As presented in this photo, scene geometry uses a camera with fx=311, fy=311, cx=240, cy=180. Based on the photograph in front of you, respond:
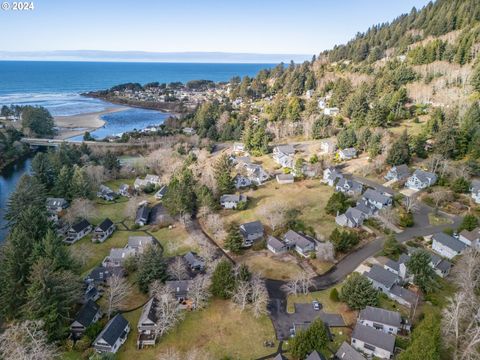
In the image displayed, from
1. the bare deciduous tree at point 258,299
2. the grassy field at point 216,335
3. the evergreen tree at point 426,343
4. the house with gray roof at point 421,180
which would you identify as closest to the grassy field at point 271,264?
the bare deciduous tree at point 258,299

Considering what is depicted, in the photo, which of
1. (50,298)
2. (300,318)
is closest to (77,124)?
(50,298)

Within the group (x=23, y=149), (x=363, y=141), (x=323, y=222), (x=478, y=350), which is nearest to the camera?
(x=478, y=350)

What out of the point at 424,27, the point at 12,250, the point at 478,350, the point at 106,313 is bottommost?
the point at 106,313

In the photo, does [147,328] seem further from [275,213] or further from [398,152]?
[398,152]

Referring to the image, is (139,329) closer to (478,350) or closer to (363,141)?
(478,350)

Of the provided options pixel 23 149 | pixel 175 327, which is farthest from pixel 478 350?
pixel 23 149

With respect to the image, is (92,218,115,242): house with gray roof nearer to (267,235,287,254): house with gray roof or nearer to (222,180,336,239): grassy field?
(222,180,336,239): grassy field
